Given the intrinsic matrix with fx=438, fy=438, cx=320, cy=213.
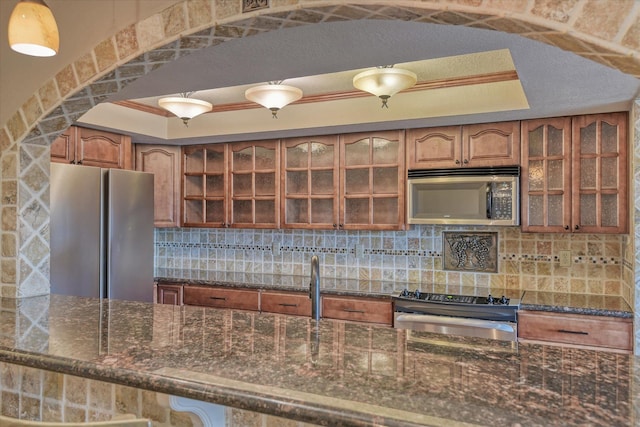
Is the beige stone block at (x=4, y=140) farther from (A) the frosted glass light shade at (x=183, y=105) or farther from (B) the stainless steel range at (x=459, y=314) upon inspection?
(B) the stainless steel range at (x=459, y=314)

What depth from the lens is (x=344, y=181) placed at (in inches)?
147

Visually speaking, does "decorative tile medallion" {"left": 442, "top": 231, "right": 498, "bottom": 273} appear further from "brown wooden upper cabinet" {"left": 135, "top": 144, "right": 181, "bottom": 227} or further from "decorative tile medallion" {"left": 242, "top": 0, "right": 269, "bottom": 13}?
"decorative tile medallion" {"left": 242, "top": 0, "right": 269, "bottom": 13}

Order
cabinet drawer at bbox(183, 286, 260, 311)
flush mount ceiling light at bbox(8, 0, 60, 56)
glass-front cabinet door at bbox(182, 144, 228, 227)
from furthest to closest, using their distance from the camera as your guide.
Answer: glass-front cabinet door at bbox(182, 144, 228, 227) < cabinet drawer at bbox(183, 286, 260, 311) < flush mount ceiling light at bbox(8, 0, 60, 56)

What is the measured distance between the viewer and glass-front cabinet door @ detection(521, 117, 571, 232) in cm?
303

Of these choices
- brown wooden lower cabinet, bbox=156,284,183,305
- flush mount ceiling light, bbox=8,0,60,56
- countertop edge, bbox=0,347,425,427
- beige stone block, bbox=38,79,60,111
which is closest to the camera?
countertop edge, bbox=0,347,425,427

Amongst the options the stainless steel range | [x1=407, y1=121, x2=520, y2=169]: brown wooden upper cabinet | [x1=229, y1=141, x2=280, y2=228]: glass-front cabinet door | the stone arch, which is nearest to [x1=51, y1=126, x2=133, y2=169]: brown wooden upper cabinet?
[x1=229, y1=141, x2=280, y2=228]: glass-front cabinet door

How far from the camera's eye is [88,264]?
307cm

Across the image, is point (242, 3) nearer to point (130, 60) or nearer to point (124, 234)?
point (130, 60)

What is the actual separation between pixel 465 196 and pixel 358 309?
1.16 meters

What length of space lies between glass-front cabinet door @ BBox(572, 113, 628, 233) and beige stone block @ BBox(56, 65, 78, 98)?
118 inches

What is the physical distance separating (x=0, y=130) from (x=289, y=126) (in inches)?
80.3

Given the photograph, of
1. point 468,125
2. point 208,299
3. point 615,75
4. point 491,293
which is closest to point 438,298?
point 491,293

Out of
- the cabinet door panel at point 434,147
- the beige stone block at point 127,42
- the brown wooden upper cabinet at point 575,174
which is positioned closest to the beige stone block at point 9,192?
the beige stone block at point 127,42

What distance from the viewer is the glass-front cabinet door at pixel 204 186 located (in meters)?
4.19
